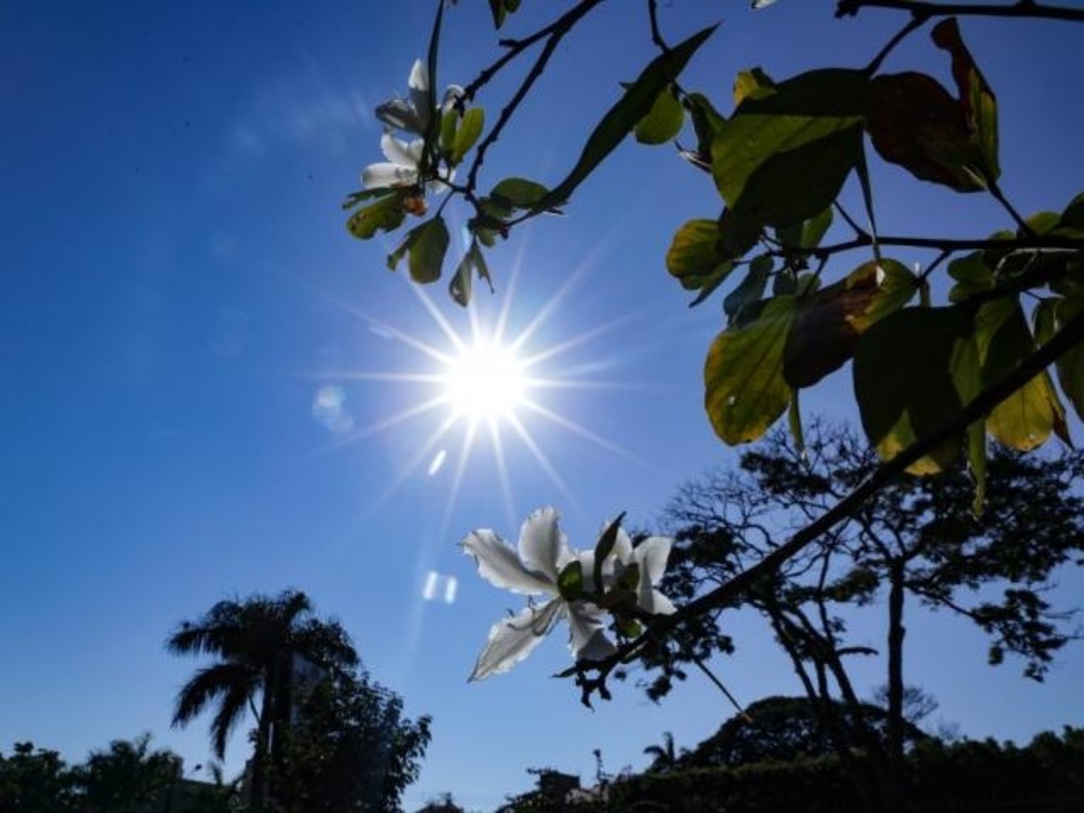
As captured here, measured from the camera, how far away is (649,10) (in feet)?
1.47

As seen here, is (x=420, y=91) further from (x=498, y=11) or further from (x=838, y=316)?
(x=838, y=316)

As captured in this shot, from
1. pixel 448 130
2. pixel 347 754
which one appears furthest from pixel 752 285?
pixel 347 754

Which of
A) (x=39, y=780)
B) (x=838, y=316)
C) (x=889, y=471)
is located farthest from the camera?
(x=39, y=780)

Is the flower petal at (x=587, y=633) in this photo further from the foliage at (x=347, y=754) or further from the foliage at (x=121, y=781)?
the foliage at (x=121, y=781)

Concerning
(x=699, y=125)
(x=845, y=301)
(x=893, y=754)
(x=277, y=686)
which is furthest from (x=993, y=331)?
(x=277, y=686)

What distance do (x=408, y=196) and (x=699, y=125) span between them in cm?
24

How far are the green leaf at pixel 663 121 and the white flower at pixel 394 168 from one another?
0.57ft

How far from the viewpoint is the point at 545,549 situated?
49 cm

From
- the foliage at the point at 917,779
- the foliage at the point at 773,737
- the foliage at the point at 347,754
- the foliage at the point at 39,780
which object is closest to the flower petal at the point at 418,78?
the foliage at the point at 347,754

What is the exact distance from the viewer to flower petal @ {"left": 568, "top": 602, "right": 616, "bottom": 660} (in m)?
0.41

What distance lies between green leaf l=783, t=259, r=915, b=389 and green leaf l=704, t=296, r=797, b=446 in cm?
2

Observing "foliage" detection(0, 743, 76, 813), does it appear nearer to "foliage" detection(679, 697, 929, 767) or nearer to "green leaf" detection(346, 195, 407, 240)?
"foliage" detection(679, 697, 929, 767)

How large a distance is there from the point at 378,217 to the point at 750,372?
0.32 meters

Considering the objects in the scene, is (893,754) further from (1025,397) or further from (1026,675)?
(1025,397)
